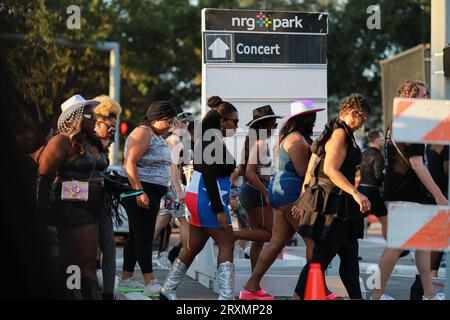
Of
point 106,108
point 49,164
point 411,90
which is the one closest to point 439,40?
point 411,90

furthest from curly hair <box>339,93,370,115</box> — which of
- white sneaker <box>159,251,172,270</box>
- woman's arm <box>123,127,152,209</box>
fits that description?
white sneaker <box>159,251,172,270</box>

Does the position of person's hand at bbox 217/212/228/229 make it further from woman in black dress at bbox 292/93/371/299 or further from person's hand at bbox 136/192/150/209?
person's hand at bbox 136/192/150/209

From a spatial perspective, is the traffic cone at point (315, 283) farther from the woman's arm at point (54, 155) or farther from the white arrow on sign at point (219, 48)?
the white arrow on sign at point (219, 48)

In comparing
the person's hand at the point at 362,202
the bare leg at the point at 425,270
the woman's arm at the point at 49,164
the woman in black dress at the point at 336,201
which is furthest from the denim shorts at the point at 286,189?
the woman's arm at the point at 49,164

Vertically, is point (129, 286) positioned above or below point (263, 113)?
below

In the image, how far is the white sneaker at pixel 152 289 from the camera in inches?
355

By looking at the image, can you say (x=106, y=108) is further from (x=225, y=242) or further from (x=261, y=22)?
(x=225, y=242)

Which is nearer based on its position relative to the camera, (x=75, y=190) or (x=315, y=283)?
(x=315, y=283)

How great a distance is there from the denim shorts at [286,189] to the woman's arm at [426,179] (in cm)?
98

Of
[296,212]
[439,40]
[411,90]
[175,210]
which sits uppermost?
[439,40]

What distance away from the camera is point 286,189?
8453 mm

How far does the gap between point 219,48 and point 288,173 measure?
2.25m

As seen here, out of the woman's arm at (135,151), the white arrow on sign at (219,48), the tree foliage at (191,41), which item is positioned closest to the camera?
the woman's arm at (135,151)
